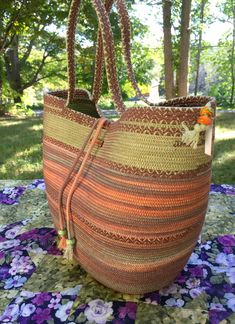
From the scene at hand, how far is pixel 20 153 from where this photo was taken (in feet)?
10.9

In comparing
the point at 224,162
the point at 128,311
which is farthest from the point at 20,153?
the point at 128,311

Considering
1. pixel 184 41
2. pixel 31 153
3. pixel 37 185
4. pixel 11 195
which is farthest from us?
pixel 184 41

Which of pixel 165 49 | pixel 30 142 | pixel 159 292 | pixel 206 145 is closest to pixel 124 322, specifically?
pixel 159 292

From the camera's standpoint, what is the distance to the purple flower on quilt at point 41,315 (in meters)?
0.97

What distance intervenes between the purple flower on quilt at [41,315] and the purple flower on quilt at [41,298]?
0.9 inches

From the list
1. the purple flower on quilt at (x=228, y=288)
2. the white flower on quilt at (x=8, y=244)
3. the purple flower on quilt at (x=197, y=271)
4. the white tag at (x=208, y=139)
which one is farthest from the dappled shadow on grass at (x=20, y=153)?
the white tag at (x=208, y=139)

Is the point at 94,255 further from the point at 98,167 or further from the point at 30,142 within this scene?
the point at 30,142

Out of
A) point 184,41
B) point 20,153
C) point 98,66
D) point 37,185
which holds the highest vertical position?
point 184,41

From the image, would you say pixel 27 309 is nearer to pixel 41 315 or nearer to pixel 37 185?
pixel 41 315

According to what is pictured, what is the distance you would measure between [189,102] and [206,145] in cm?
22

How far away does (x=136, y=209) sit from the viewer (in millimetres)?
853

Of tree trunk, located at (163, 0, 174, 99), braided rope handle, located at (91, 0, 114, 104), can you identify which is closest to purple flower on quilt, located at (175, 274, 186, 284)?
braided rope handle, located at (91, 0, 114, 104)

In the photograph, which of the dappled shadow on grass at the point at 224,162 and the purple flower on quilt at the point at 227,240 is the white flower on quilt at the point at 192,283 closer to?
the purple flower on quilt at the point at 227,240

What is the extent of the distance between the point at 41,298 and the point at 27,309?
5 centimetres
